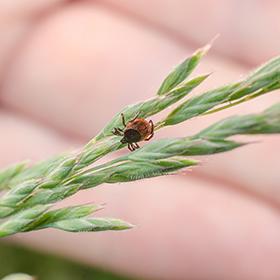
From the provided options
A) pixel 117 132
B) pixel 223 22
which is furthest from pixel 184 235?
pixel 117 132

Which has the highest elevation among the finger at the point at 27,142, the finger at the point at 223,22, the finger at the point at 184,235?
the finger at the point at 223,22

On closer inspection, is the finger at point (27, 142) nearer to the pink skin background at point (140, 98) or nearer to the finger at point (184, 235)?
the pink skin background at point (140, 98)

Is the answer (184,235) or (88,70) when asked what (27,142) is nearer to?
(88,70)

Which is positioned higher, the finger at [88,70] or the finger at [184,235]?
the finger at [88,70]

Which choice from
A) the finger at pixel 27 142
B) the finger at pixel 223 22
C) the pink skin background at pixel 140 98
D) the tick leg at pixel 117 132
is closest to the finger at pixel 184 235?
the pink skin background at pixel 140 98

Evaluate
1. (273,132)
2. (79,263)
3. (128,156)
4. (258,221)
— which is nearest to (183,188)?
(258,221)

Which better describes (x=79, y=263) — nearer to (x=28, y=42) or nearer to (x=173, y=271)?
(x=173, y=271)

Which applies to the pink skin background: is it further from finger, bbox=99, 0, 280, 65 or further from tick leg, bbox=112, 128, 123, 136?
tick leg, bbox=112, 128, 123, 136
